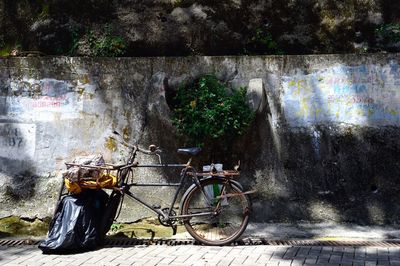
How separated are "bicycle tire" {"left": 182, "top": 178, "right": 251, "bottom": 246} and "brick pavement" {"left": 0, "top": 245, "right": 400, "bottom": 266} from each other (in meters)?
0.19

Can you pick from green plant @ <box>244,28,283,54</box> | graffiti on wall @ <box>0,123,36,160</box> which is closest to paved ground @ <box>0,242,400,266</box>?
graffiti on wall @ <box>0,123,36,160</box>

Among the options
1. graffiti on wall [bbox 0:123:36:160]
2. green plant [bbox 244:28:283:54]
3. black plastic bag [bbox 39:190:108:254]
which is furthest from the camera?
green plant [bbox 244:28:283:54]

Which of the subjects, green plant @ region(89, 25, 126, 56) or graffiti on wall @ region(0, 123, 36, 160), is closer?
graffiti on wall @ region(0, 123, 36, 160)

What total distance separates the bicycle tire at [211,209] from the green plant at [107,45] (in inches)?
90.8

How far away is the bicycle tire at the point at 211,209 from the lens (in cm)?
548

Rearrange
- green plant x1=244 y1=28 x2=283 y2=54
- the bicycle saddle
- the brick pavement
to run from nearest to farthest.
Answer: the brick pavement → the bicycle saddle → green plant x1=244 y1=28 x2=283 y2=54

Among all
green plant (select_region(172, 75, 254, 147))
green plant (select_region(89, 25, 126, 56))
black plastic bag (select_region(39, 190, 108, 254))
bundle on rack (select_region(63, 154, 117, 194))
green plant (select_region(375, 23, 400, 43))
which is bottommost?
black plastic bag (select_region(39, 190, 108, 254))

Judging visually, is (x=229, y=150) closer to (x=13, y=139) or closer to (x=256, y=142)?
(x=256, y=142)

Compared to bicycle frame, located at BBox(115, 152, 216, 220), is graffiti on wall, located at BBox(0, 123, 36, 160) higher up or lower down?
higher up

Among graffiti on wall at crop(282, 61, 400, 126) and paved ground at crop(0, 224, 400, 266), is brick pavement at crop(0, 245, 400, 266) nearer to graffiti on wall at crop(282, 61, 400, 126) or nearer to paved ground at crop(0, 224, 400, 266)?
paved ground at crop(0, 224, 400, 266)

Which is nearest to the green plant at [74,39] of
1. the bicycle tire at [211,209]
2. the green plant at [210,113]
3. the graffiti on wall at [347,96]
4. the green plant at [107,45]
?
the green plant at [107,45]

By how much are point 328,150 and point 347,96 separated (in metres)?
0.75

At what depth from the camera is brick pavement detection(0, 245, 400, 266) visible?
183 inches

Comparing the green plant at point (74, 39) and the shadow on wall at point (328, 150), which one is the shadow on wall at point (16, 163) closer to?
the green plant at point (74, 39)
